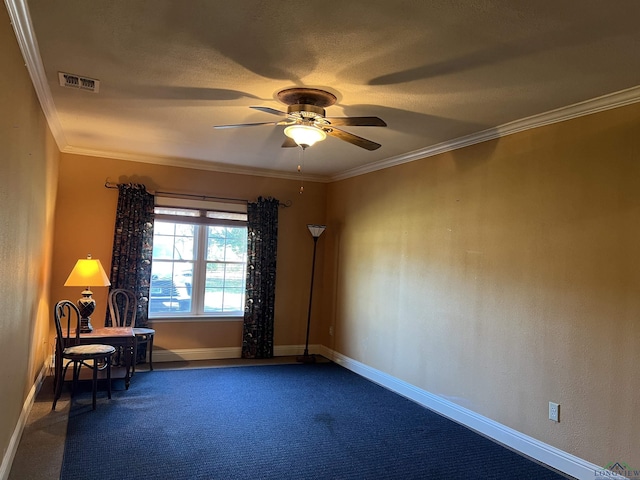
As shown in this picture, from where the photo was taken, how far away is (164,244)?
18.5 ft

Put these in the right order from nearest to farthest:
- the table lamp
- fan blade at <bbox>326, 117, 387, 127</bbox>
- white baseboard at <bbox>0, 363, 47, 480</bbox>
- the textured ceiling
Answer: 1. the textured ceiling
2. white baseboard at <bbox>0, 363, 47, 480</bbox>
3. fan blade at <bbox>326, 117, 387, 127</bbox>
4. the table lamp

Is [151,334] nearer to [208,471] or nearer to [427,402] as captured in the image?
[208,471]

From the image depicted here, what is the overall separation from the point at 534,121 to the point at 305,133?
183 centimetres

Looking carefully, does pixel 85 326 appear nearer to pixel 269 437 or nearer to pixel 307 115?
pixel 269 437

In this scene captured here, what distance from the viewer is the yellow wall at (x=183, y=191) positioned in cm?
512

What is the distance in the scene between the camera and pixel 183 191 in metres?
5.65

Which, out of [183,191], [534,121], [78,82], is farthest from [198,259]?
[534,121]

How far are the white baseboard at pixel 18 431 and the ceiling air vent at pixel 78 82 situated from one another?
2384 millimetres

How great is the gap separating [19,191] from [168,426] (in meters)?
2.06

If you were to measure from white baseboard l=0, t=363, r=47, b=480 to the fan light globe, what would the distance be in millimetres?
2638

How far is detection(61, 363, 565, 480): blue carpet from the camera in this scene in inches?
113

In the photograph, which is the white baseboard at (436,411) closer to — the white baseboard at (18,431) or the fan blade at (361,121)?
the white baseboard at (18,431)

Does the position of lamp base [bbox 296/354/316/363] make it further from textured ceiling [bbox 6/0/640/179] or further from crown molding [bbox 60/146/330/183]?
textured ceiling [bbox 6/0/640/179]

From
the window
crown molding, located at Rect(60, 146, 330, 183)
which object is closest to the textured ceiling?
crown molding, located at Rect(60, 146, 330, 183)
